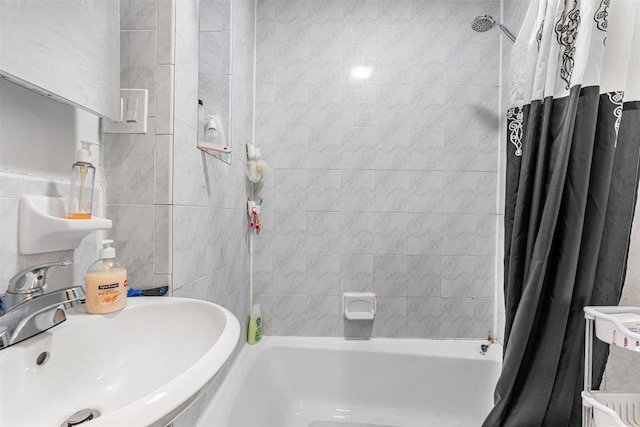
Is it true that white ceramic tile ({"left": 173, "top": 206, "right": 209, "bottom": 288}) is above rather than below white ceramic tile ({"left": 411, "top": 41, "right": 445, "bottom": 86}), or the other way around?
below

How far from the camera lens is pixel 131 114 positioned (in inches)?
34.1

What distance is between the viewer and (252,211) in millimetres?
1654

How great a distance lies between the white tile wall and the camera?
1.74 metres

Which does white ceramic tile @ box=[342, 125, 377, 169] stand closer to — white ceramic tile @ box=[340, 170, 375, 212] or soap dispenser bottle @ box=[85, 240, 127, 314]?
white ceramic tile @ box=[340, 170, 375, 212]

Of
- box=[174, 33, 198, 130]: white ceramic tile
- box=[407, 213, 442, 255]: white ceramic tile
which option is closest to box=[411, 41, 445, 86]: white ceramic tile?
box=[407, 213, 442, 255]: white ceramic tile

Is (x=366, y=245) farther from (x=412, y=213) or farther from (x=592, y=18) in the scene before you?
(x=592, y=18)

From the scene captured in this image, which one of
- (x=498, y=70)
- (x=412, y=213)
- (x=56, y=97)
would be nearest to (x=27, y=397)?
(x=56, y=97)

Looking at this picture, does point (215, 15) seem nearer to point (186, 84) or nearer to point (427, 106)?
point (186, 84)

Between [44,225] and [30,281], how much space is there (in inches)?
4.6

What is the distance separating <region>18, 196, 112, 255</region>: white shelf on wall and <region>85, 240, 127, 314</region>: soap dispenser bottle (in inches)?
3.0

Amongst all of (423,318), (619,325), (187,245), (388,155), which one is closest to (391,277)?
(423,318)

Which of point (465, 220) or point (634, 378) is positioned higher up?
point (465, 220)

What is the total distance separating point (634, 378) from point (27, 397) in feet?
4.93

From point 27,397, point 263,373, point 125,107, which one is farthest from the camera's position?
point 263,373
